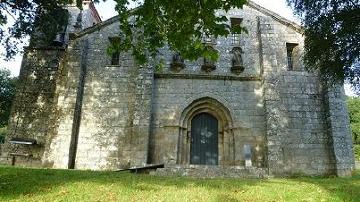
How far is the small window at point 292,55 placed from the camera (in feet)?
55.5

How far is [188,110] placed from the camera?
1605 cm

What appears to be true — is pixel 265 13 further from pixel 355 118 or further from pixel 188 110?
pixel 355 118

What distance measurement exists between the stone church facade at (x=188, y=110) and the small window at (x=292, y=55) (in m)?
0.05

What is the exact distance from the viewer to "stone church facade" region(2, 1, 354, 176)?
49.5ft

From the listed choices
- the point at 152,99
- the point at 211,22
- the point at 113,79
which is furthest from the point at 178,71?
the point at 211,22

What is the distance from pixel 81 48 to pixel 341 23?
36.2 ft

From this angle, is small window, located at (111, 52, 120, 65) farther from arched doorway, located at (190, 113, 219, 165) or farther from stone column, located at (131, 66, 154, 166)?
arched doorway, located at (190, 113, 219, 165)

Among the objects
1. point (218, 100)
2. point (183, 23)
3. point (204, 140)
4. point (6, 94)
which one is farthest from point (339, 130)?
point (6, 94)

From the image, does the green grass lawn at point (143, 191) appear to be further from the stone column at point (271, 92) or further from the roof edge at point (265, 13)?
the roof edge at point (265, 13)

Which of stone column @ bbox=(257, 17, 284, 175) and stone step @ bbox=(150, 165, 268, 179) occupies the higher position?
stone column @ bbox=(257, 17, 284, 175)

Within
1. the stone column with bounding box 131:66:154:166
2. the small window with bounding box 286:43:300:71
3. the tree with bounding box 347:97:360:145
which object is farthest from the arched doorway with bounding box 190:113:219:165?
the tree with bounding box 347:97:360:145

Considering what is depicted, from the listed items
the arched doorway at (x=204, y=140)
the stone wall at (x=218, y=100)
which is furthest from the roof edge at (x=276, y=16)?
the arched doorway at (x=204, y=140)

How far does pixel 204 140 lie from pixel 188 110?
152cm

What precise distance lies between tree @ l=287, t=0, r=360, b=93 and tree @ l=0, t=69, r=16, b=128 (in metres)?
22.8
